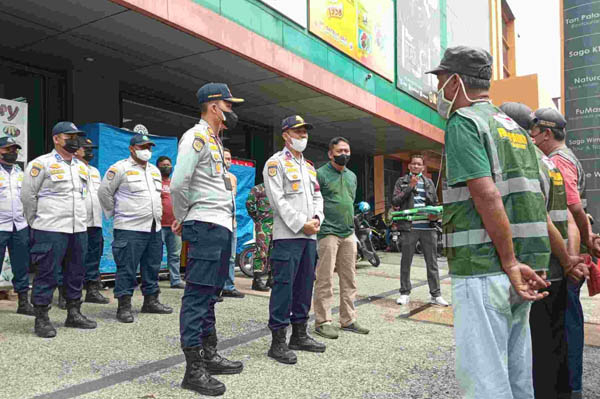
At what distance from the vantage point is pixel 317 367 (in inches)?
134

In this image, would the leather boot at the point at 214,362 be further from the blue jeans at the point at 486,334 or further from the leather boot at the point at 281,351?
the blue jeans at the point at 486,334

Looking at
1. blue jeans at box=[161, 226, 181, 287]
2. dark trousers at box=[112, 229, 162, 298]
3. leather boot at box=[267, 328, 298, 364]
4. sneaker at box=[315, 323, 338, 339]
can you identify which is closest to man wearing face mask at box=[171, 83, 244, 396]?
leather boot at box=[267, 328, 298, 364]

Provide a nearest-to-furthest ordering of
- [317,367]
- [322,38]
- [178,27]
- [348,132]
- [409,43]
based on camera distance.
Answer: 1. [317,367]
2. [178,27]
3. [322,38]
4. [348,132]
5. [409,43]

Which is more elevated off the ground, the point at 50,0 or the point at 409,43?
the point at 409,43

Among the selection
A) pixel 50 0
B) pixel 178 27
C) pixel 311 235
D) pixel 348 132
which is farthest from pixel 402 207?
pixel 348 132

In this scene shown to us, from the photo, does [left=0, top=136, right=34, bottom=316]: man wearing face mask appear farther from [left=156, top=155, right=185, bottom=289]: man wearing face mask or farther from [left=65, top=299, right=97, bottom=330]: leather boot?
[left=156, top=155, right=185, bottom=289]: man wearing face mask

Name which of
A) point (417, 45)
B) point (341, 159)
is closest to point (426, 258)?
point (341, 159)


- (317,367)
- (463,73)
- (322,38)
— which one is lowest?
(317,367)

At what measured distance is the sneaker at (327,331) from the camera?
13.9 ft

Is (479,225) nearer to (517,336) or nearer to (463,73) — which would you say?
(517,336)

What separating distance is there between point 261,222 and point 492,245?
18.2ft

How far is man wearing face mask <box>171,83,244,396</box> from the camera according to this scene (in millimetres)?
2986

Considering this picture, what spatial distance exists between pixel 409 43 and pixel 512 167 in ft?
44.4

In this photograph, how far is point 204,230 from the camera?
10.2ft
